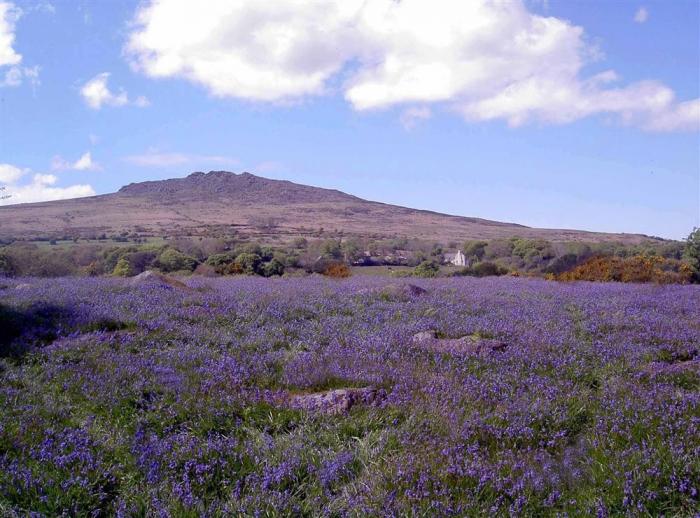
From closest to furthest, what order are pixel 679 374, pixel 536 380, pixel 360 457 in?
pixel 360 457
pixel 536 380
pixel 679 374

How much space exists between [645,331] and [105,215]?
10056cm

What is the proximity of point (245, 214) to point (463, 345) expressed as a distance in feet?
337

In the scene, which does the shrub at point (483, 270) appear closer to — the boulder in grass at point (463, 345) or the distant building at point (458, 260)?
the distant building at point (458, 260)

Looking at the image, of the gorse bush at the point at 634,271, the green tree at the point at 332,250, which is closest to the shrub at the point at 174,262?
the green tree at the point at 332,250

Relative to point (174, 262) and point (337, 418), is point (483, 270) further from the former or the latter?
point (337, 418)

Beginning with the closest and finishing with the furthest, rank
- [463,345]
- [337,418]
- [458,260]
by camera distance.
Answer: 1. [337,418]
2. [463,345]
3. [458,260]

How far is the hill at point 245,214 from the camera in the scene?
272 ft

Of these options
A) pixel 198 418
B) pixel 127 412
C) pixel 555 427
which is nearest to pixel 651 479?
pixel 555 427

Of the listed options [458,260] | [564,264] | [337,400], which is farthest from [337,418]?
[458,260]

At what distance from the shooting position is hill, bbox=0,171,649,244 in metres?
83.0

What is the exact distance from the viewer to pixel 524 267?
32.2 metres

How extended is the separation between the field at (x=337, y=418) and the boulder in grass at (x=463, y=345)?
0.26 feet

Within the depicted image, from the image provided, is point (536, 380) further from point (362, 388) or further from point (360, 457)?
point (360, 457)

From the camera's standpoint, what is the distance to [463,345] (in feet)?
22.5
